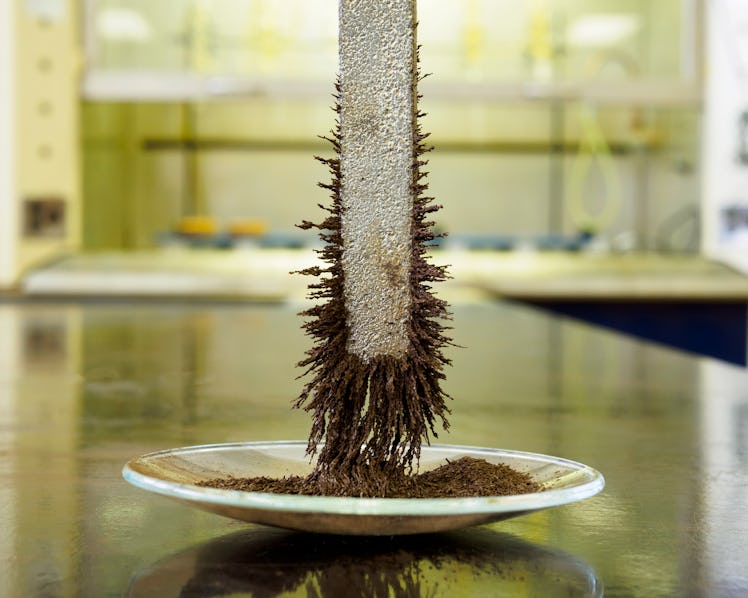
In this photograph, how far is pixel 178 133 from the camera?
13.1 feet

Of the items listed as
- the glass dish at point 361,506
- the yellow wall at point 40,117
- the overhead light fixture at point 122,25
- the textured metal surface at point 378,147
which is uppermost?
the overhead light fixture at point 122,25

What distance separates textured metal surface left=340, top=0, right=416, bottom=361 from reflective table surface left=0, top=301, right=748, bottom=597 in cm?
11

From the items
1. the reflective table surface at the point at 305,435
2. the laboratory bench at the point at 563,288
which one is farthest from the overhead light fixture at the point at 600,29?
the reflective table surface at the point at 305,435

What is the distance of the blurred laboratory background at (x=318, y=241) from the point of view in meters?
0.81

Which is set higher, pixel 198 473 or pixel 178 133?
pixel 178 133

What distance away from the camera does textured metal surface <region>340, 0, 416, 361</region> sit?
0.43 meters

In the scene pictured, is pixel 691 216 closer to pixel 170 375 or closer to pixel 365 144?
pixel 170 375

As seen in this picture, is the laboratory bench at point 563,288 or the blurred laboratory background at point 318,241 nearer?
the blurred laboratory background at point 318,241

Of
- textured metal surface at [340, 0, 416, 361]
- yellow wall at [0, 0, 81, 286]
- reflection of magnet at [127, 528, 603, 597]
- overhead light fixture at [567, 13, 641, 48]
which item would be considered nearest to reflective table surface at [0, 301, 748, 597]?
reflection of magnet at [127, 528, 603, 597]

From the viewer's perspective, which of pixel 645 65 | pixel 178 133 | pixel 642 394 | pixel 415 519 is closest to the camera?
pixel 415 519

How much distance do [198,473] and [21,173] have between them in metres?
3.02

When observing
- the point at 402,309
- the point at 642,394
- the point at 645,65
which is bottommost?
the point at 642,394

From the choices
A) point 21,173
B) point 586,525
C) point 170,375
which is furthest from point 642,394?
point 21,173

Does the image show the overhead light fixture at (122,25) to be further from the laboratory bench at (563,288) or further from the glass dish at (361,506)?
the glass dish at (361,506)
